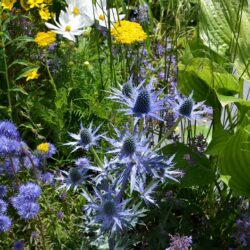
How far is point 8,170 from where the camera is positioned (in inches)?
88.7

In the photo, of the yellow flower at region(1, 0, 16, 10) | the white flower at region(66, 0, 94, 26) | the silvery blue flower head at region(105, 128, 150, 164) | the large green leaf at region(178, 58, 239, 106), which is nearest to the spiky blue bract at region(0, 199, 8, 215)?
the silvery blue flower head at region(105, 128, 150, 164)

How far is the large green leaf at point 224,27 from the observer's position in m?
2.55

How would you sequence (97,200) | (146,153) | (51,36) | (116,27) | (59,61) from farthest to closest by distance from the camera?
(59,61)
(51,36)
(116,27)
(97,200)
(146,153)

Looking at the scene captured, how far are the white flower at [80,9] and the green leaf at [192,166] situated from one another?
2.99 feet

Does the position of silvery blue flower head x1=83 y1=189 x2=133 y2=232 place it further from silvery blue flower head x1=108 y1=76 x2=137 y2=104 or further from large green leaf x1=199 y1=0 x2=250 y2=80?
large green leaf x1=199 y1=0 x2=250 y2=80

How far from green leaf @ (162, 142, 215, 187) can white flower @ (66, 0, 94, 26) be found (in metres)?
0.91

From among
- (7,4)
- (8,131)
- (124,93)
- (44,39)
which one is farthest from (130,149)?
(7,4)

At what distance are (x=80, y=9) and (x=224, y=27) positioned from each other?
81 centimetres

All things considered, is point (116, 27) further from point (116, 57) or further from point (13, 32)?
point (13, 32)

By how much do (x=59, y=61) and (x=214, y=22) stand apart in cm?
79

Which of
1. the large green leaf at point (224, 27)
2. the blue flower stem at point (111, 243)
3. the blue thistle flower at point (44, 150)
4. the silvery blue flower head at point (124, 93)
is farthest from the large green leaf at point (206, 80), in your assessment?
the blue flower stem at point (111, 243)

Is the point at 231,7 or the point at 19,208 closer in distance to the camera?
the point at 19,208

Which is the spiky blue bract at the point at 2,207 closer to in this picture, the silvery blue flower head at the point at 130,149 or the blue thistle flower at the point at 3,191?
the blue thistle flower at the point at 3,191

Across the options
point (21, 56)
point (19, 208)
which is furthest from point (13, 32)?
point (19, 208)
